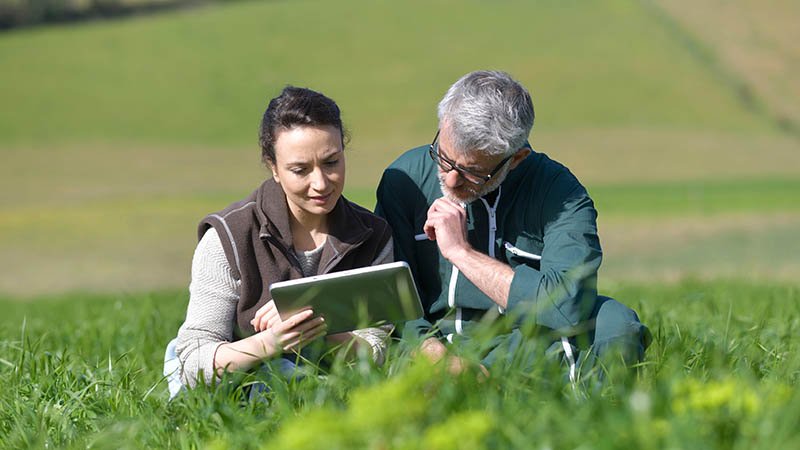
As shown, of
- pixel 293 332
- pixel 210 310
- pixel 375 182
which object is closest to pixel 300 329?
pixel 293 332

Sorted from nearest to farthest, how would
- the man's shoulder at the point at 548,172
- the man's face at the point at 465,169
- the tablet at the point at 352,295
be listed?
the tablet at the point at 352,295
the man's face at the point at 465,169
the man's shoulder at the point at 548,172

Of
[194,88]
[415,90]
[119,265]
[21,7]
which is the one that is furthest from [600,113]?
[21,7]

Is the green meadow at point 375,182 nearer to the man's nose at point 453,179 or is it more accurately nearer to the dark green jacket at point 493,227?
the dark green jacket at point 493,227

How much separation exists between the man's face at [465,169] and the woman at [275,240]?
0.41m

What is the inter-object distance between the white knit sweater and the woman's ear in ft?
3.10

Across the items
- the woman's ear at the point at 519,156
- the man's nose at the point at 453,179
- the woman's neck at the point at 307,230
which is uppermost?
the woman's ear at the point at 519,156

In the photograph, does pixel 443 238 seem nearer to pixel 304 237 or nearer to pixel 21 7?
pixel 304 237

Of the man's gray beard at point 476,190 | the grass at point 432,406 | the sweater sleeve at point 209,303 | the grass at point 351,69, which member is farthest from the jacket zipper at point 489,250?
the grass at point 351,69

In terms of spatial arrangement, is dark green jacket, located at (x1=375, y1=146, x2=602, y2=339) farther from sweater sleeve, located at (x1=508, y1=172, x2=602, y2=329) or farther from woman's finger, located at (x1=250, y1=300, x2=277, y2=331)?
woman's finger, located at (x1=250, y1=300, x2=277, y2=331)

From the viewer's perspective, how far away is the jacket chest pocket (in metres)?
5.03

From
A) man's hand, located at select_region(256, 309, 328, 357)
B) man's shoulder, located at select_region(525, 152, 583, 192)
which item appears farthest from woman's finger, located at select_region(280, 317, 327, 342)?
man's shoulder, located at select_region(525, 152, 583, 192)

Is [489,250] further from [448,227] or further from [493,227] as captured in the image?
[448,227]

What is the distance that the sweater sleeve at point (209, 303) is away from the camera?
15.0 feet

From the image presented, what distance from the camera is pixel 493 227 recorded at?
16.6 feet
